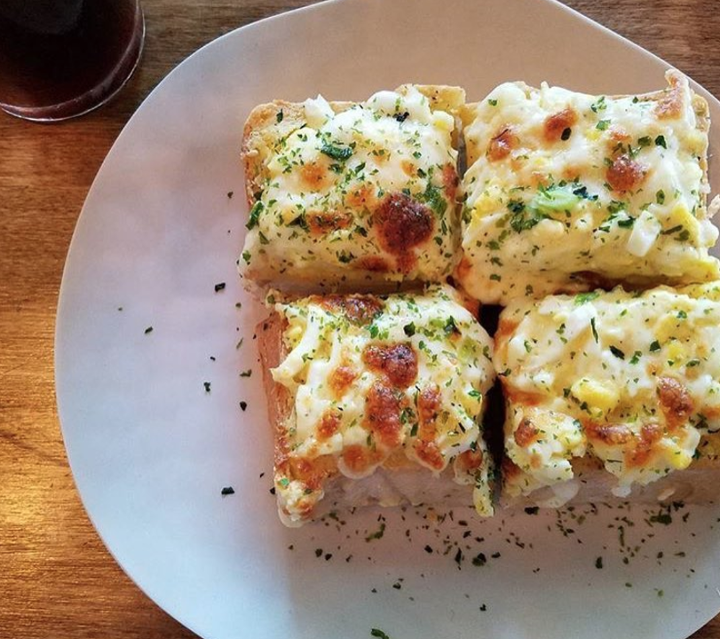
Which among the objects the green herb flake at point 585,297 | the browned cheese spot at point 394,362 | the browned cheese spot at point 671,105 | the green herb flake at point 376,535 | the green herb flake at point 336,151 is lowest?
the green herb flake at point 376,535

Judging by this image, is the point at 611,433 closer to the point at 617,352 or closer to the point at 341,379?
the point at 617,352

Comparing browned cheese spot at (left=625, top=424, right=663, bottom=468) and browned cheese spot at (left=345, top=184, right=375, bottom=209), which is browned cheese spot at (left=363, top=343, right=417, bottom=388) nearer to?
browned cheese spot at (left=345, top=184, right=375, bottom=209)

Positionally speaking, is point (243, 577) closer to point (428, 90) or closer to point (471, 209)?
point (471, 209)

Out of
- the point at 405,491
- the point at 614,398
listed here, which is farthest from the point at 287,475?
the point at 614,398

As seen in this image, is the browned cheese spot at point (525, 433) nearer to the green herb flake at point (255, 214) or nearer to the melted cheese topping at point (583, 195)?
the melted cheese topping at point (583, 195)

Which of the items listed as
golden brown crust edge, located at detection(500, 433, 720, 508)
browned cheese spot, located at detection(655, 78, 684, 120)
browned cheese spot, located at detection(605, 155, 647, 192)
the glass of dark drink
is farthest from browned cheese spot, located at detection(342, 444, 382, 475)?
the glass of dark drink

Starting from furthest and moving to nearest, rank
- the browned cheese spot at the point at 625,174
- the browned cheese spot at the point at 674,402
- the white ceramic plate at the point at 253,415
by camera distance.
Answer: the white ceramic plate at the point at 253,415
the browned cheese spot at the point at 625,174
the browned cheese spot at the point at 674,402

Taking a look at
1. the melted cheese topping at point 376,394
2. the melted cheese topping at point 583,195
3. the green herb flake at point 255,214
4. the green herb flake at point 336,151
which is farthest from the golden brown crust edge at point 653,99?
the green herb flake at point 255,214
